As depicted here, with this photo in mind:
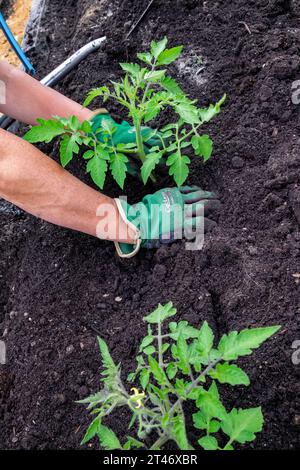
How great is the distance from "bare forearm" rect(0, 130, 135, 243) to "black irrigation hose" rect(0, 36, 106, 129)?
83 centimetres

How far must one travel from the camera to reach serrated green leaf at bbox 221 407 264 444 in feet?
4.67

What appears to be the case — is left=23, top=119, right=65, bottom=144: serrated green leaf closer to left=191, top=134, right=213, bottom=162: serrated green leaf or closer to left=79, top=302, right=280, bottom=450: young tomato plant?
left=191, top=134, right=213, bottom=162: serrated green leaf

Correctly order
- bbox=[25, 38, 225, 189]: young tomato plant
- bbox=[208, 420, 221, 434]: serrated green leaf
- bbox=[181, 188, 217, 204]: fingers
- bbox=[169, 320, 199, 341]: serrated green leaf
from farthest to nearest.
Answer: bbox=[181, 188, 217, 204]: fingers → bbox=[25, 38, 225, 189]: young tomato plant → bbox=[169, 320, 199, 341]: serrated green leaf → bbox=[208, 420, 221, 434]: serrated green leaf

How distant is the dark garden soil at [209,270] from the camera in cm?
182

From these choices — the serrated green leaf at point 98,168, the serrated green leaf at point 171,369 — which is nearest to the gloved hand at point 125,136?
the serrated green leaf at point 98,168

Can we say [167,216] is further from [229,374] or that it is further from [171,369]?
[229,374]

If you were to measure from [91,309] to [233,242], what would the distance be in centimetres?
57

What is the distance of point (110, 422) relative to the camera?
176 centimetres

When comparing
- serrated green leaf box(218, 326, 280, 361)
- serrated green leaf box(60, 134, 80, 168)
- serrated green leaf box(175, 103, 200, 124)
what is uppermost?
serrated green leaf box(60, 134, 80, 168)

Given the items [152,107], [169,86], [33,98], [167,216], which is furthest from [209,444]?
[33,98]

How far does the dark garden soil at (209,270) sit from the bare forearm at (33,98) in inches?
9.5

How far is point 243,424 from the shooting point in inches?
56.8

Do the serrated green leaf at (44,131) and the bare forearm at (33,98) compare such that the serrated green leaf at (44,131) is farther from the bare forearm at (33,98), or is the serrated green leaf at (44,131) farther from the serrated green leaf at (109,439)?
the serrated green leaf at (109,439)

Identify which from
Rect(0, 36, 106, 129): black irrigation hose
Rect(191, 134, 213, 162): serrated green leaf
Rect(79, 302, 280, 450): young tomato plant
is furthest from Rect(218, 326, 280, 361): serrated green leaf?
Rect(0, 36, 106, 129): black irrigation hose
